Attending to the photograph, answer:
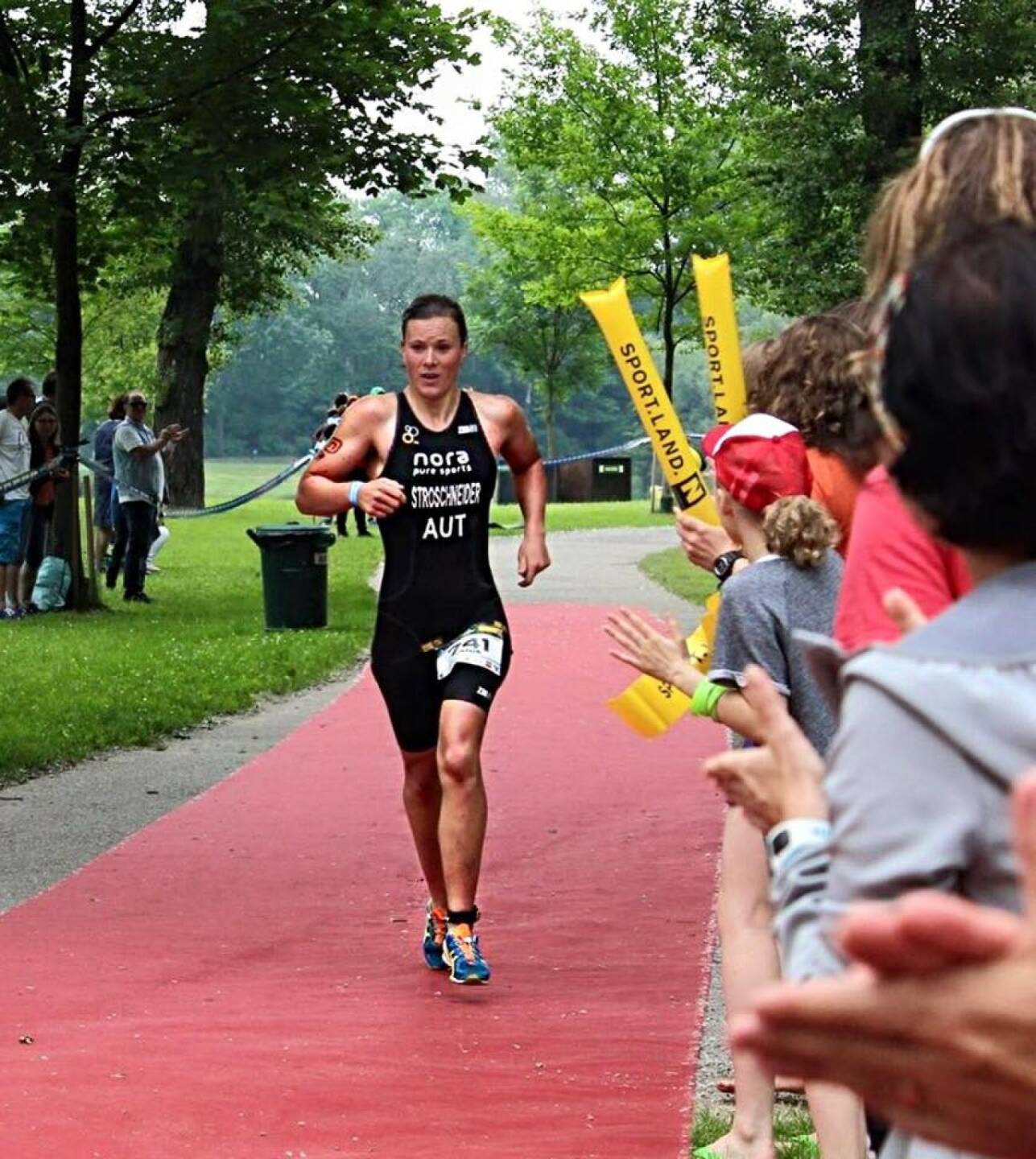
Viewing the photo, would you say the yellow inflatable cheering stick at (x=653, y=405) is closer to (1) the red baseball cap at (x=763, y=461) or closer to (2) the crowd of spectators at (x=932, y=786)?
(1) the red baseball cap at (x=763, y=461)

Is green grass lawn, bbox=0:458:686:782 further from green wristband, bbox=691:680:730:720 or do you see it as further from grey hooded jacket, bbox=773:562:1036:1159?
grey hooded jacket, bbox=773:562:1036:1159

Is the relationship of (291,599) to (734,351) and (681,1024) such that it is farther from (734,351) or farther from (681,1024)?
(734,351)

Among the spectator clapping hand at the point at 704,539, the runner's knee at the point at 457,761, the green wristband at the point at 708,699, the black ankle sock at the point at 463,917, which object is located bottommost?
the black ankle sock at the point at 463,917

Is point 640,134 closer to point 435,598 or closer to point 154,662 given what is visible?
point 154,662

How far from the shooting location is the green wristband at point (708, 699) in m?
4.34

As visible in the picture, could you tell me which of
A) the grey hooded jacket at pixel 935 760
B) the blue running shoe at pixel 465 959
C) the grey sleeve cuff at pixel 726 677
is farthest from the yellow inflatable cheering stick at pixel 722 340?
the grey hooded jacket at pixel 935 760

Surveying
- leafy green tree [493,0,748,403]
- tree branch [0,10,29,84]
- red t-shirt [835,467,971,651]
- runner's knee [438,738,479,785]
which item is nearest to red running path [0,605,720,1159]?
runner's knee [438,738,479,785]

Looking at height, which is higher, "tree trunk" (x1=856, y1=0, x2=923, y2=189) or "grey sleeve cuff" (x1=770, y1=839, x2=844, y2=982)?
"tree trunk" (x1=856, y1=0, x2=923, y2=189)

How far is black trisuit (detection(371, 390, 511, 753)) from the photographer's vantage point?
7.83 m

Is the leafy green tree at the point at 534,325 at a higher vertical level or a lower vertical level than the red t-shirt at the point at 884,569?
higher

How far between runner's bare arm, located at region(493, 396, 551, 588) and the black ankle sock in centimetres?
121

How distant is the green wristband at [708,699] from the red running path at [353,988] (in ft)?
5.66

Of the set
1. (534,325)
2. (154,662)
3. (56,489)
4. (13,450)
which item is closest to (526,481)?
(154,662)

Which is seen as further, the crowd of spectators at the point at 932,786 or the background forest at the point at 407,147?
the background forest at the point at 407,147
